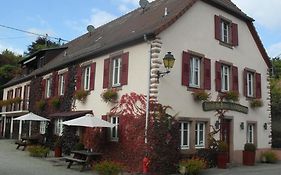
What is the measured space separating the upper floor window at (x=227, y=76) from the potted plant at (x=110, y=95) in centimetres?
520

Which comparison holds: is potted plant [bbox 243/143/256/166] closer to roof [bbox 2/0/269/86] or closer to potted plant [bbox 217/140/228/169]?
potted plant [bbox 217/140/228/169]

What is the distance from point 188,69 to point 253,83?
19.7 ft

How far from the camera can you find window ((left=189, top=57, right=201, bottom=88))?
1708 cm

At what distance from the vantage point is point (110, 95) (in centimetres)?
1711

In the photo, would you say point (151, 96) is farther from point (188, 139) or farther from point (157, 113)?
point (188, 139)

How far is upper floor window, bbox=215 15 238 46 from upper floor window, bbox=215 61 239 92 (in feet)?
3.95

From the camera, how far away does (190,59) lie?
56.2 ft

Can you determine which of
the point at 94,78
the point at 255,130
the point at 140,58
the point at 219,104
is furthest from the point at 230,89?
the point at 94,78

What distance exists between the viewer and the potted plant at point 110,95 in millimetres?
17062

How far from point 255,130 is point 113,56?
8.72 meters

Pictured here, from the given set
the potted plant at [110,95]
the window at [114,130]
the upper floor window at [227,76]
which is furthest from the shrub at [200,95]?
the window at [114,130]

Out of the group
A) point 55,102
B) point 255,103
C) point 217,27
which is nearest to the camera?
point 217,27

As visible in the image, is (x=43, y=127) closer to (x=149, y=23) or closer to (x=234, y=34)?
(x=149, y=23)

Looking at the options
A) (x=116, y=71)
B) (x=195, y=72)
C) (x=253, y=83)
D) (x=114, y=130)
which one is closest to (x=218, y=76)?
(x=195, y=72)
